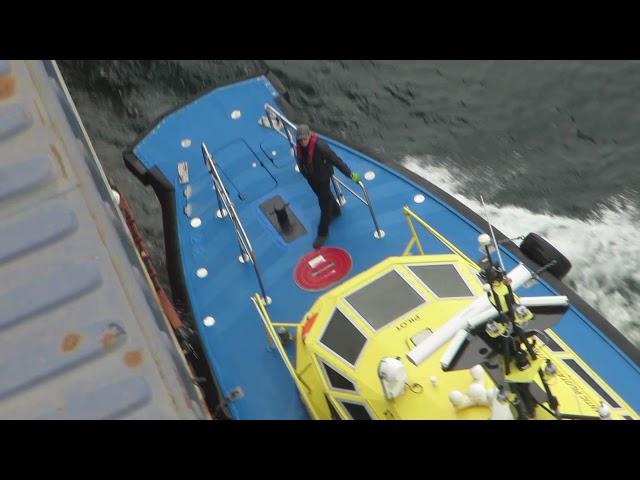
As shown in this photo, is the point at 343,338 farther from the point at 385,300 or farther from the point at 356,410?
the point at 356,410

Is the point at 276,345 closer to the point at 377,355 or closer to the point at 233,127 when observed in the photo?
the point at 377,355

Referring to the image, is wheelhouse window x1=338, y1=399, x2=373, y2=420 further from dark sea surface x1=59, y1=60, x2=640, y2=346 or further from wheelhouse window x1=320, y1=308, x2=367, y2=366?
dark sea surface x1=59, y1=60, x2=640, y2=346

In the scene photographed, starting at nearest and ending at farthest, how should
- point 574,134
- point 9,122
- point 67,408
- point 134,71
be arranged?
point 67,408
point 9,122
point 574,134
point 134,71

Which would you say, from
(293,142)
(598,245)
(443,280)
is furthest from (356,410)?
(598,245)

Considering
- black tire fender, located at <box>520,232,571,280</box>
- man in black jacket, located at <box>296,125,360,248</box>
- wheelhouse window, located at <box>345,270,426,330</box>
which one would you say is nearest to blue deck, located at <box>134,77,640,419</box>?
black tire fender, located at <box>520,232,571,280</box>

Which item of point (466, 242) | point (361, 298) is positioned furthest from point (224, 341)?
point (466, 242)

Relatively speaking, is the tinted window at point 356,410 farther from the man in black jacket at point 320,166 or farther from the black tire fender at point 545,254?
the black tire fender at point 545,254

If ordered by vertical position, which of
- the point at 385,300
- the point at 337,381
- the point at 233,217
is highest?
the point at 233,217
